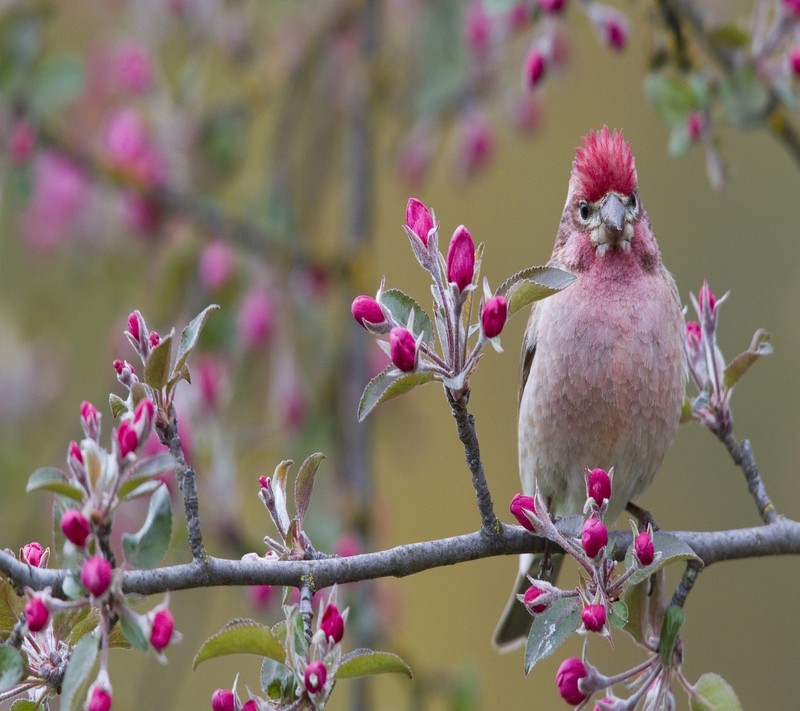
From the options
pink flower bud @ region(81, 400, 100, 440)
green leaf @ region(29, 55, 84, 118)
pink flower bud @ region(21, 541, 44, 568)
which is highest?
green leaf @ region(29, 55, 84, 118)

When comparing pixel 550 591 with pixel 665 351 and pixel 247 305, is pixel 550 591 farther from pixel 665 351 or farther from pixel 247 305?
pixel 247 305

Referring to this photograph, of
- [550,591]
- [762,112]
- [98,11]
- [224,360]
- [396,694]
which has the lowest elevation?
[396,694]

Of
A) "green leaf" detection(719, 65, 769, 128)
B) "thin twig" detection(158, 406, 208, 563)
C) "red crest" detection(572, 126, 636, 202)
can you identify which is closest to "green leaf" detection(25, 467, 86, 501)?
"thin twig" detection(158, 406, 208, 563)

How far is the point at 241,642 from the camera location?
2.04 metres

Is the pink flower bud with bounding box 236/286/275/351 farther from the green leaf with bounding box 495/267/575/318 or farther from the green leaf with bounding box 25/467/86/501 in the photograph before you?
the green leaf with bounding box 25/467/86/501

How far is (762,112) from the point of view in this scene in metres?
3.32

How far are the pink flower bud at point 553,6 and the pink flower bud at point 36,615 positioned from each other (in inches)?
83.0

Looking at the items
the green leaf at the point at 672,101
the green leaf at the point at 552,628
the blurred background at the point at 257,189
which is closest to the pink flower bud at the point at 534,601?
the green leaf at the point at 552,628

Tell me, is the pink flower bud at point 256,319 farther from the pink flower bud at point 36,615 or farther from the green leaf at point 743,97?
the pink flower bud at point 36,615

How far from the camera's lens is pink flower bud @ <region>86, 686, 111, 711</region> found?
195 centimetres

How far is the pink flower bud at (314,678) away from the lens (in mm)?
2045

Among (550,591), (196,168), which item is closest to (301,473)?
(550,591)

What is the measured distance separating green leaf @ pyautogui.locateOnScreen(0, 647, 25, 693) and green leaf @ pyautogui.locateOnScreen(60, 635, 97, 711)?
0.38 ft

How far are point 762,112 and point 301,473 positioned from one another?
6.05 ft
